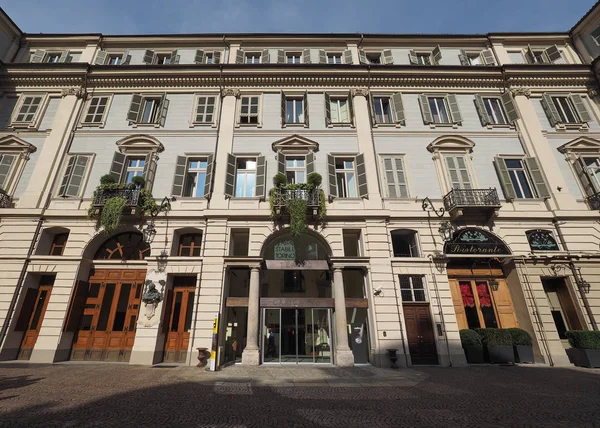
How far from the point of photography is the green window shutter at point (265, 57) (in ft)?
63.4

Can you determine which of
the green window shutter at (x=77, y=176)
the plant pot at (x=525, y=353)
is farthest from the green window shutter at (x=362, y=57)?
the plant pot at (x=525, y=353)

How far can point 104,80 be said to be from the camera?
17969mm

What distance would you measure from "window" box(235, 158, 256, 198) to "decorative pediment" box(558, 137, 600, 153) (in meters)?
18.1

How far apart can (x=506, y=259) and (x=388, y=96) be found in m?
11.9

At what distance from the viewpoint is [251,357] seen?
12.1 meters

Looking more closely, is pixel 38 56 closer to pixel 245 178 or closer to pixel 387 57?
pixel 245 178

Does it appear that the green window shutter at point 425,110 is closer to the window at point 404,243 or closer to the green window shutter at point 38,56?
the window at point 404,243

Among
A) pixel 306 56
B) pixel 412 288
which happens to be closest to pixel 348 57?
pixel 306 56

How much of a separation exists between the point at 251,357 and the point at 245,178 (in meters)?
9.22

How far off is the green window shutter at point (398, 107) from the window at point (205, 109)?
37.8 ft

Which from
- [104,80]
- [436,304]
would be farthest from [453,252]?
[104,80]

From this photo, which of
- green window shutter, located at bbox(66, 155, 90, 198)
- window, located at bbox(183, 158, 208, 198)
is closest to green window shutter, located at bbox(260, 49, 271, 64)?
window, located at bbox(183, 158, 208, 198)

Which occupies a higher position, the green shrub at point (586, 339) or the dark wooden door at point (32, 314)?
the dark wooden door at point (32, 314)

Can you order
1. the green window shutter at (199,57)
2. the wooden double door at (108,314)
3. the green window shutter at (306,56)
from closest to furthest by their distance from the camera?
the wooden double door at (108,314)
the green window shutter at (199,57)
the green window shutter at (306,56)
